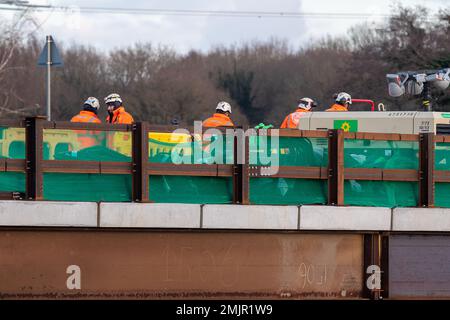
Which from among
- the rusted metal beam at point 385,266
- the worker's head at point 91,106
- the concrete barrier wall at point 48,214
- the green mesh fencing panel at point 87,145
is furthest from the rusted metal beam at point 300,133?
the worker's head at point 91,106

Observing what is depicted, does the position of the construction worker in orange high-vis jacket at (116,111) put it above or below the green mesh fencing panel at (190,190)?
above

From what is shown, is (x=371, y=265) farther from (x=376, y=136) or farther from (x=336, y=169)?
(x=376, y=136)

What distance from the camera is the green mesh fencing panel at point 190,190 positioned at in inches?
455

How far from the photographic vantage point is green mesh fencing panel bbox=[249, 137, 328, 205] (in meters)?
11.8

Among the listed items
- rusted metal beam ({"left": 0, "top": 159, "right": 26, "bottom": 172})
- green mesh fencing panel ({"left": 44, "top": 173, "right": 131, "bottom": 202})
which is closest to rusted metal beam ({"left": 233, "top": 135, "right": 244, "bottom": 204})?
green mesh fencing panel ({"left": 44, "top": 173, "right": 131, "bottom": 202})

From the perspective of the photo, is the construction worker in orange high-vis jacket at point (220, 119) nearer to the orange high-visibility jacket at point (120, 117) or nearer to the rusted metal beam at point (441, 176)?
the orange high-visibility jacket at point (120, 117)

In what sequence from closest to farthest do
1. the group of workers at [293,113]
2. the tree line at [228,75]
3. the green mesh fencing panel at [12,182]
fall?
the green mesh fencing panel at [12,182] → the group of workers at [293,113] → the tree line at [228,75]

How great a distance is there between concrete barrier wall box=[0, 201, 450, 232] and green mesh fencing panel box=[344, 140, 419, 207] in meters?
0.33

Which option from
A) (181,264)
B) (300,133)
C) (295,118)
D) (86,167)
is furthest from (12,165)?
(295,118)

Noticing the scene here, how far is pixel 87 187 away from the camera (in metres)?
11.4

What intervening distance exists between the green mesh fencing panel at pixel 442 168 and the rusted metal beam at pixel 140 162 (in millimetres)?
3462

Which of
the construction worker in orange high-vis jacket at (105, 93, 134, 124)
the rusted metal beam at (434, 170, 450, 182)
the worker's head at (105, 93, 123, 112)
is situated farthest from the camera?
the worker's head at (105, 93, 123, 112)

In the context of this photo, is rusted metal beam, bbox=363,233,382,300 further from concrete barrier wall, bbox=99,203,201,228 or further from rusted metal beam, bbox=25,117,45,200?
rusted metal beam, bbox=25,117,45,200

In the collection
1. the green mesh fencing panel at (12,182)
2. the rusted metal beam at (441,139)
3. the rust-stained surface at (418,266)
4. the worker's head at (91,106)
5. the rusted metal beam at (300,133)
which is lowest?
the rust-stained surface at (418,266)
